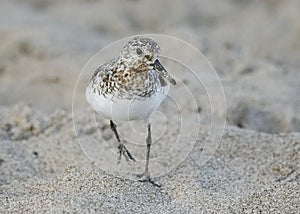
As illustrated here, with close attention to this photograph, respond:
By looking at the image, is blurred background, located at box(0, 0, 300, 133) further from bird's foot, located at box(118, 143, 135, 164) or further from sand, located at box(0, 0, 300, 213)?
bird's foot, located at box(118, 143, 135, 164)

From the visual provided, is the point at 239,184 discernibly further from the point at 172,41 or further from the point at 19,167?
the point at 172,41

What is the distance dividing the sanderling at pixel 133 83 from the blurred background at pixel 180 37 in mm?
1240

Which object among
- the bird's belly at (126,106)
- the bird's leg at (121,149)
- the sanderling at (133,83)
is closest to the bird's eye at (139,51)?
the sanderling at (133,83)

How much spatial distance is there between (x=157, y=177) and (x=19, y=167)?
2.55 ft

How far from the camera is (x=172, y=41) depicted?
5199 millimetres

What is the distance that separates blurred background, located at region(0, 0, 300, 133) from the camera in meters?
4.61

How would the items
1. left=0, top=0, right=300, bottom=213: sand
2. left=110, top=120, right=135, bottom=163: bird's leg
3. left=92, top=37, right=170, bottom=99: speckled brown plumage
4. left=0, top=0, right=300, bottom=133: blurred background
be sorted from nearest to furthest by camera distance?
left=92, top=37, right=170, bottom=99: speckled brown plumage < left=0, top=0, right=300, bottom=213: sand < left=110, top=120, right=135, bottom=163: bird's leg < left=0, top=0, right=300, bottom=133: blurred background

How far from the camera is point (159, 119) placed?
414cm

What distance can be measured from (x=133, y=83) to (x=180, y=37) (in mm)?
2397

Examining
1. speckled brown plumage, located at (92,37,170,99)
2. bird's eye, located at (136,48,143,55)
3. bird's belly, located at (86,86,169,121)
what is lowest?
bird's belly, located at (86,86,169,121)

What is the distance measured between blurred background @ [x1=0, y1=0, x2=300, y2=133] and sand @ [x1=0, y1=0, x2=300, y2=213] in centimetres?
1

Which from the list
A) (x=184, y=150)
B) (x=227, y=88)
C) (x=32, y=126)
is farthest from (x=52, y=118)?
(x=227, y=88)

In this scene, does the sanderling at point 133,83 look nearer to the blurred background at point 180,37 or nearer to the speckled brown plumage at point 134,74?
the speckled brown plumage at point 134,74

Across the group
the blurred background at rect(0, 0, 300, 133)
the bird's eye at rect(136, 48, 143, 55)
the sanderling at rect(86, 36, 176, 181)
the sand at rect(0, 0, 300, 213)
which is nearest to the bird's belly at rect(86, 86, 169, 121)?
the sanderling at rect(86, 36, 176, 181)
